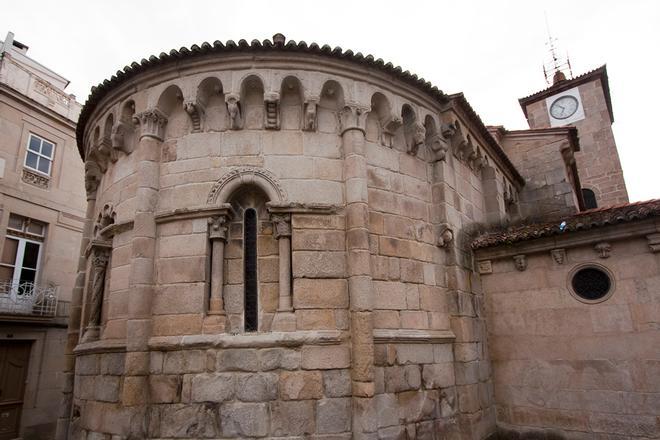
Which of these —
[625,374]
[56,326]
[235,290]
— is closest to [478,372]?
[625,374]

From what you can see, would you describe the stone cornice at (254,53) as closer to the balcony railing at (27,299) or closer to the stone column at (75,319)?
the stone column at (75,319)

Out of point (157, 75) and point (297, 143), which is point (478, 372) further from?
point (157, 75)

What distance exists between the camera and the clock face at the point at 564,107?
64.4 ft

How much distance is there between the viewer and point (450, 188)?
7.69 metres

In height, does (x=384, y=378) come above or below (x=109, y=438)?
above

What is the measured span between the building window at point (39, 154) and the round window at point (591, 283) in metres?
14.4

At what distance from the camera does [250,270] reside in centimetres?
612

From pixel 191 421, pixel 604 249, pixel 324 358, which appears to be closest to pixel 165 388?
pixel 191 421

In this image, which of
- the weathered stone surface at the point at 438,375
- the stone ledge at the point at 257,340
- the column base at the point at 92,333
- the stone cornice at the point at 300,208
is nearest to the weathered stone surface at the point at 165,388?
the stone ledge at the point at 257,340

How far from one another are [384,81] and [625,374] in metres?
5.74

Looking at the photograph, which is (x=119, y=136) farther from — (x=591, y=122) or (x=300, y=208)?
(x=591, y=122)

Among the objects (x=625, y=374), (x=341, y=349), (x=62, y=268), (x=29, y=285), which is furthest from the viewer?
(x=62, y=268)

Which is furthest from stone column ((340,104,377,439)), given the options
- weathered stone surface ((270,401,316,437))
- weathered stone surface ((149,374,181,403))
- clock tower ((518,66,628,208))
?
clock tower ((518,66,628,208))

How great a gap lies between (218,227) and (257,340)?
5.25ft
